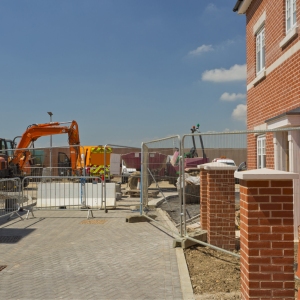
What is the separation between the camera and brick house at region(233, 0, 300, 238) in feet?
27.1

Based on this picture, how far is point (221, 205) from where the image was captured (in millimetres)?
7734

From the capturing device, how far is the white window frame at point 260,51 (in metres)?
11.8

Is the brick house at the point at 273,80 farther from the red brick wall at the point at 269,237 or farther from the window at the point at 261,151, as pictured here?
the red brick wall at the point at 269,237

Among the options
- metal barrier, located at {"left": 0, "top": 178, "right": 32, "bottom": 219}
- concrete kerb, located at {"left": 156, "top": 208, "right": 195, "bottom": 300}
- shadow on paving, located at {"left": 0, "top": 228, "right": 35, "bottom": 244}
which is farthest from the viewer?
metal barrier, located at {"left": 0, "top": 178, "right": 32, "bottom": 219}

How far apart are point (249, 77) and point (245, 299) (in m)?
9.70

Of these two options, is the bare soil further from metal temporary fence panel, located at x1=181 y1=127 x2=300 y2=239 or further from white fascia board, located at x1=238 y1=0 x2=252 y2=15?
white fascia board, located at x1=238 y1=0 x2=252 y2=15

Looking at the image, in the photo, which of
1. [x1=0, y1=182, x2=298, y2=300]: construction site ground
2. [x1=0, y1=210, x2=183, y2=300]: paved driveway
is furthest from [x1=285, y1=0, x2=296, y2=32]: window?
[x1=0, y1=210, x2=183, y2=300]: paved driveway

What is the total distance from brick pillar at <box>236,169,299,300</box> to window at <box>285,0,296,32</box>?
604cm

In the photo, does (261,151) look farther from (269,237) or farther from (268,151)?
(269,237)

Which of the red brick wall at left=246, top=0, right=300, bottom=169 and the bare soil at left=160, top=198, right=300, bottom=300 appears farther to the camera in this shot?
the red brick wall at left=246, top=0, right=300, bottom=169

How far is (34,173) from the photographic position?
23.9 meters

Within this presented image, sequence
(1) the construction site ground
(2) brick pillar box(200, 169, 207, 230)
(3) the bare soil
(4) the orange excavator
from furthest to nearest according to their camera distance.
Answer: (4) the orange excavator, (2) brick pillar box(200, 169, 207, 230), (1) the construction site ground, (3) the bare soil

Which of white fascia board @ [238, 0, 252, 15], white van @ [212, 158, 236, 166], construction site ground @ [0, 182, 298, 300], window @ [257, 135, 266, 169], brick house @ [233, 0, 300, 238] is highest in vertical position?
white fascia board @ [238, 0, 252, 15]

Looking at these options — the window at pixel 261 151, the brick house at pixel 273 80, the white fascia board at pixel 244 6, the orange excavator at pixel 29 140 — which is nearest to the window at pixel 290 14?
the brick house at pixel 273 80
